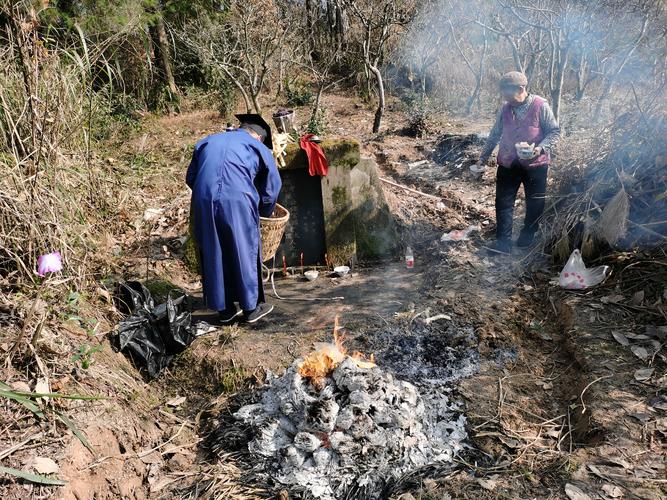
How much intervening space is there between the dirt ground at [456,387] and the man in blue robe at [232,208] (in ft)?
1.29

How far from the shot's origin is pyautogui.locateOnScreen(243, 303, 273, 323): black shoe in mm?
4656

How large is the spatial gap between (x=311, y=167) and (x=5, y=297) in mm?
3219

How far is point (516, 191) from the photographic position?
544 centimetres

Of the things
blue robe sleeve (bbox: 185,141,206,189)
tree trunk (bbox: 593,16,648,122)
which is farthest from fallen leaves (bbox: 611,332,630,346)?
tree trunk (bbox: 593,16,648,122)

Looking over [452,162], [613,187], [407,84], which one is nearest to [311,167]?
[613,187]

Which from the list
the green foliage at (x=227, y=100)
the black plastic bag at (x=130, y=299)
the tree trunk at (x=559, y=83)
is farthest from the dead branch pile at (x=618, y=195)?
the green foliage at (x=227, y=100)

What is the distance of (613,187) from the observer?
199 inches

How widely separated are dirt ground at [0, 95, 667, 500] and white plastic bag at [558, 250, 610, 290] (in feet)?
0.38

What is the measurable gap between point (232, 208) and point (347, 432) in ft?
6.87

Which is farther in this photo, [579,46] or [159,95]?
[159,95]

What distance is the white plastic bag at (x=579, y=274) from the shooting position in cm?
458

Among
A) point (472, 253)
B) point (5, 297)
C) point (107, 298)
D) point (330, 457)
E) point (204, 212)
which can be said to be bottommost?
point (330, 457)

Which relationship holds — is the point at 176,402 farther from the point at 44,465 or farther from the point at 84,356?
the point at 44,465

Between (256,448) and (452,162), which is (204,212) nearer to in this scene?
(256,448)
